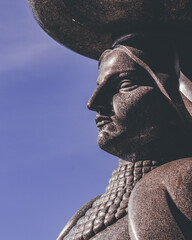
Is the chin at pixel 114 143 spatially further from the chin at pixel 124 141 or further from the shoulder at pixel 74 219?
the shoulder at pixel 74 219

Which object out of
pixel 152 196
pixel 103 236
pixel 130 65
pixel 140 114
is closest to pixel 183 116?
pixel 140 114

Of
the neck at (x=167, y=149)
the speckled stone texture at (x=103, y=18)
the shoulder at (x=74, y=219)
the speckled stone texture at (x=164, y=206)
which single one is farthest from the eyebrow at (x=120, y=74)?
the shoulder at (x=74, y=219)

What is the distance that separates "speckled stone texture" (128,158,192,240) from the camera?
395cm

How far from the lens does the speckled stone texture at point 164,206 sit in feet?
13.0

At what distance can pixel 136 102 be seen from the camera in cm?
526

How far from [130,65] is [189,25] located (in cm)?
97

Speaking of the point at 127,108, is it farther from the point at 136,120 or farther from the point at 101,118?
the point at 101,118

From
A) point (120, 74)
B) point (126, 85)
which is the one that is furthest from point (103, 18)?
point (126, 85)

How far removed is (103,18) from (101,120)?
1.39m

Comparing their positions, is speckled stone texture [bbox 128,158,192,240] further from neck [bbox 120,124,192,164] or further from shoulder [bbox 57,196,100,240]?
shoulder [bbox 57,196,100,240]

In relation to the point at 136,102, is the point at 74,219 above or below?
below

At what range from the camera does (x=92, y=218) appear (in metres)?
4.89

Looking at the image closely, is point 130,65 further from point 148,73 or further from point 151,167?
point 151,167

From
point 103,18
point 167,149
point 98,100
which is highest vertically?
point 103,18
